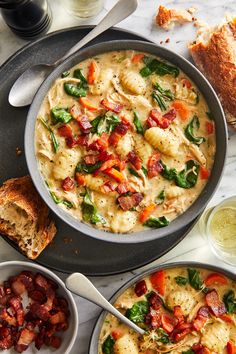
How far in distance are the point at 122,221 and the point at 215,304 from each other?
1.17m

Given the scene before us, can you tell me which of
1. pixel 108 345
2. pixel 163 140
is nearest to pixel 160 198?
pixel 163 140

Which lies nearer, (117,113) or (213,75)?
(117,113)

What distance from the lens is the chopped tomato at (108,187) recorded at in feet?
14.0

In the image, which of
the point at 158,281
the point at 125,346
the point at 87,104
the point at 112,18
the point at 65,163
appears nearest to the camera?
the point at 65,163

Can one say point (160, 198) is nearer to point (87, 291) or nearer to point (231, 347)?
point (87, 291)

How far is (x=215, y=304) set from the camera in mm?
4707

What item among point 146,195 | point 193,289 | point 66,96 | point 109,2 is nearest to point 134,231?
point 146,195

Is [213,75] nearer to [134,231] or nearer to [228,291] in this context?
[134,231]

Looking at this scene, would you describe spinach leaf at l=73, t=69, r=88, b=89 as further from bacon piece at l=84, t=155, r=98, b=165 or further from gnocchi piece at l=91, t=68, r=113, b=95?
bacon piece at l=84, t=155, r=98, b=165

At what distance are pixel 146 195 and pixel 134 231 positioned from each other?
0.30 meters

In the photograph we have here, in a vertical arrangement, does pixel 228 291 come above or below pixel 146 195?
below

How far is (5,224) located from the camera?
4477mm

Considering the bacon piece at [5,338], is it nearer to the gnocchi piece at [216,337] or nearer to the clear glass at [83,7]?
the gnocchi piece at [216,337]

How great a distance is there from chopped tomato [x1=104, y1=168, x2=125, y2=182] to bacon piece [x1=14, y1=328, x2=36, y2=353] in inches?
60.0
